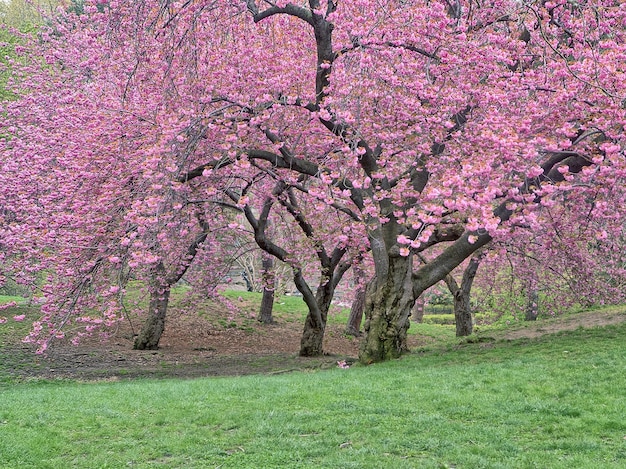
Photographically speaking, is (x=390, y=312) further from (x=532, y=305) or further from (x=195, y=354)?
(x=532, y=305)

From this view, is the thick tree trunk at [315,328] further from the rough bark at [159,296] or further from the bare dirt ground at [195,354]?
the rough bark at [159,296]

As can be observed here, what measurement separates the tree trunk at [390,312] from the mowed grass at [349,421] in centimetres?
208

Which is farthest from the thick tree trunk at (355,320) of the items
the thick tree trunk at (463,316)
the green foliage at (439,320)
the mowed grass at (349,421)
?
the green foliage at (439,320)

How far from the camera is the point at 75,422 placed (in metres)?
8.26

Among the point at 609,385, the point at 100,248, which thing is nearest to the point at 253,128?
the point at 100,248

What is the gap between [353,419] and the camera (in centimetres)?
786

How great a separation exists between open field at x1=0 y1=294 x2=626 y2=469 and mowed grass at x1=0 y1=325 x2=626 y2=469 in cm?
2

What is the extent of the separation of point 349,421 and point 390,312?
583 centimetres

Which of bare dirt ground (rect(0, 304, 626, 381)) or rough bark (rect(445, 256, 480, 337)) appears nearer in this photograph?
bare dirt ground (rect(0, 304, 626, 381))

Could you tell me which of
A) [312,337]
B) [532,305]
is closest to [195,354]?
[312,337]

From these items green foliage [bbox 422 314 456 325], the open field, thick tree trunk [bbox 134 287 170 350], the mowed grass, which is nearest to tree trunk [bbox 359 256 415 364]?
the open field

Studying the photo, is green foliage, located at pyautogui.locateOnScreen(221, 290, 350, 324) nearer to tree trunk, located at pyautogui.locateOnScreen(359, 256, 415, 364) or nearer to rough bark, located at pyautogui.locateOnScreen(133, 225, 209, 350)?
rough bark, located at pyautogui.locateOnScreen(133, 225, 209, 350)

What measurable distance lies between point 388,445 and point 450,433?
83cm

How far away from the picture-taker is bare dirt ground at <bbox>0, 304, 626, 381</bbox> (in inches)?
578
